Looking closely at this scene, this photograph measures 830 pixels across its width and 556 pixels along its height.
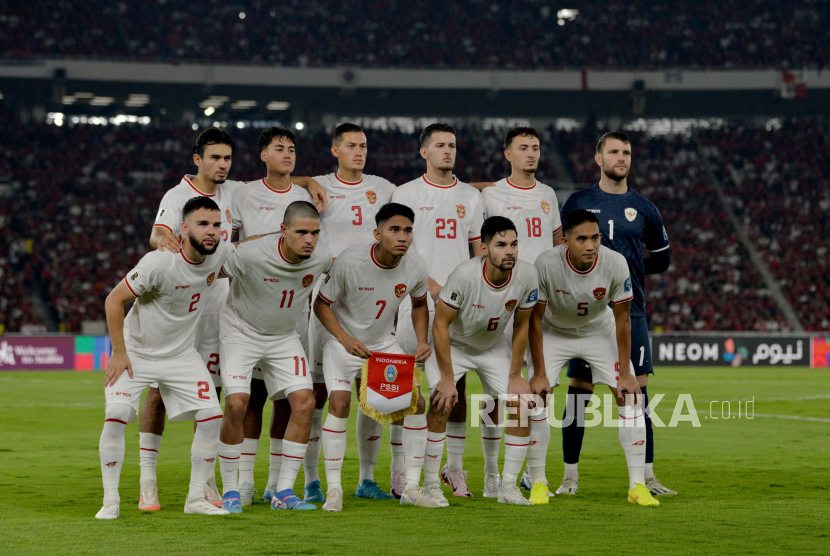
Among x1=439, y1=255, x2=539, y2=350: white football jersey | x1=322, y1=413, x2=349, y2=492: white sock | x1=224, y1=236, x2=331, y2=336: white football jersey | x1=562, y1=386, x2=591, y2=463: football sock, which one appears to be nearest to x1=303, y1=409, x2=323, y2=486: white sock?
x1=322, y1=413, x2=349, y2=492: white sock

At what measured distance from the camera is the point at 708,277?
31.8 metres

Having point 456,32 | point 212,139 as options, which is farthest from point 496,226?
point 456,32

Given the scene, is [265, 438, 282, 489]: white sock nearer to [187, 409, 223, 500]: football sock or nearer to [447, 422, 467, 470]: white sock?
[187, 409, 223, 500]: football sock

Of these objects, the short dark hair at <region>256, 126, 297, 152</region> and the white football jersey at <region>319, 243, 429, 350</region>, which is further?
the short dark hair at <region>256, 126, 297, 152</region>

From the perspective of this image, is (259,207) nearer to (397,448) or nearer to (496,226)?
(496,226)

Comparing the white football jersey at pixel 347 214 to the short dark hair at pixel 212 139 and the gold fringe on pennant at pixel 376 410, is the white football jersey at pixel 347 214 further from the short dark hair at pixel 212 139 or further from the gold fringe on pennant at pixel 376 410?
the gold fringe on pennant at pixel 376 410

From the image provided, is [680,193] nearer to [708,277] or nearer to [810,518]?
[708,277]

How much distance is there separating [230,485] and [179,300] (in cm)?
135

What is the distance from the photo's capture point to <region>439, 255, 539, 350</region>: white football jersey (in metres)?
7.00

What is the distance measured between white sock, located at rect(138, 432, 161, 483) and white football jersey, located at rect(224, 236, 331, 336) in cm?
88

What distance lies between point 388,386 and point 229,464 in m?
1.24

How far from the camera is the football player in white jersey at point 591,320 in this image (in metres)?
7.07

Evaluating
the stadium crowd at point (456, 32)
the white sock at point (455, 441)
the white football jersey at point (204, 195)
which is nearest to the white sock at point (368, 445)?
the white sock at point (455, 441)

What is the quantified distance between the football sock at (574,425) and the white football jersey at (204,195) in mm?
2842
